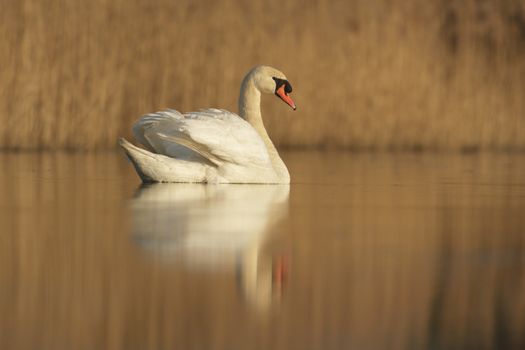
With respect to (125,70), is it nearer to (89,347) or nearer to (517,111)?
(517,111)

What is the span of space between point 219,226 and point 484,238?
38.8 inches

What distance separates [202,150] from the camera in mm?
7570

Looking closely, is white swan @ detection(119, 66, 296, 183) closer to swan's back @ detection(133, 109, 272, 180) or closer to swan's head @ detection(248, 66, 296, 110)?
swan's back @ detection(133, 109, 272, 180)

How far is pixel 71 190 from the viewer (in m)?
7.20

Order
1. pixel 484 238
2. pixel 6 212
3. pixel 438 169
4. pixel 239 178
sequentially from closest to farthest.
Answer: pixel 484 238, pixel 6 212, pixel 239 178, pixel 438 169

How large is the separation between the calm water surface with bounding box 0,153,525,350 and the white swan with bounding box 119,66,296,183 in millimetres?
182

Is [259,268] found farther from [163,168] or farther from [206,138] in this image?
[163,168]

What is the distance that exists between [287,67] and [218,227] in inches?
287

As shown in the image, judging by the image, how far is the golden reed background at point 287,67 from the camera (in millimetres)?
11664

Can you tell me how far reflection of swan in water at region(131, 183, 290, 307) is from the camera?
13.1 ft

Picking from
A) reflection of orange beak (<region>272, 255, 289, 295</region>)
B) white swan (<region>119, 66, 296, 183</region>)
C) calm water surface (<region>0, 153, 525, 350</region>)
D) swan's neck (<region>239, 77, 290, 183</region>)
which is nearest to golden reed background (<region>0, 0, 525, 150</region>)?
swan's neck (<region>239, 77, 290, 183</region>)

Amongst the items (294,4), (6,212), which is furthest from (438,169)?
(6,212)

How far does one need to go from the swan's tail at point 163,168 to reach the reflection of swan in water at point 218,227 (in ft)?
0.23

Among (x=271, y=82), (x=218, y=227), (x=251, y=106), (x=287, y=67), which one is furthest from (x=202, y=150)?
(x=287, y=67)
